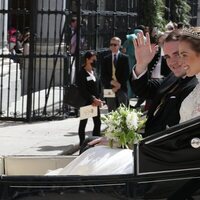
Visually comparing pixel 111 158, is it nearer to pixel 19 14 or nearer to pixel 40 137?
pixel 40 137

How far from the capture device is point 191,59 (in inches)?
153

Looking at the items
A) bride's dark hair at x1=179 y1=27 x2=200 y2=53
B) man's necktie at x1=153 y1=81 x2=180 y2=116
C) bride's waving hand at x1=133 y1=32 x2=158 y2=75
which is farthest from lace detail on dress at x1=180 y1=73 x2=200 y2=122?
bride's waving hand at x1=133 y1=32 x2=158 y2=75

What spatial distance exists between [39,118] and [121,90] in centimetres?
219

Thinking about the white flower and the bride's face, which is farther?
the white flower

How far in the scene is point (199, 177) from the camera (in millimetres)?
3547

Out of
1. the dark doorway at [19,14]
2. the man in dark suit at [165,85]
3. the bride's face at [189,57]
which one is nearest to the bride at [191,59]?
the bride's face at [189,57]

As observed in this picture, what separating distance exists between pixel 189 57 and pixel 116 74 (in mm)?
7171

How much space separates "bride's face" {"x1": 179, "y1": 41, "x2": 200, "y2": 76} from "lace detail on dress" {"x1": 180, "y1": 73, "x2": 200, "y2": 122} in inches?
4.4

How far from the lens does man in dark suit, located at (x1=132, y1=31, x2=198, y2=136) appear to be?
4.44m

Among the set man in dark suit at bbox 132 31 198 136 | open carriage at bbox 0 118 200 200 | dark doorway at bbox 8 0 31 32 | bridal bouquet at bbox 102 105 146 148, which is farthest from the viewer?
dark doorway at bbox 8 0 31 32

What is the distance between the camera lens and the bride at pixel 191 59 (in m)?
3.87

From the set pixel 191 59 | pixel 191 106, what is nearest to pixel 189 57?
pixel 191 59

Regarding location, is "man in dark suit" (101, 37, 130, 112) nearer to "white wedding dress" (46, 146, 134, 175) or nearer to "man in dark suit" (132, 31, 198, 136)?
"man in dark suit" (132, 31, 198, 136)

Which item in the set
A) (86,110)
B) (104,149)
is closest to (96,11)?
(86,110)
